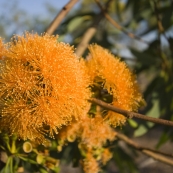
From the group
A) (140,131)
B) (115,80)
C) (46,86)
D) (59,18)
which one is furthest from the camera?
(140,131)

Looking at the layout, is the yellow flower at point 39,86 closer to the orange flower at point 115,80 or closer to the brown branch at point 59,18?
the orange flower at point 115,80

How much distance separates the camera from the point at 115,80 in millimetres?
919

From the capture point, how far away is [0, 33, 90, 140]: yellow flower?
0.79m

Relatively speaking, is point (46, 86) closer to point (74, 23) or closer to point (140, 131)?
point (140, 131)

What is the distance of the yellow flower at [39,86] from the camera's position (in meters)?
0.79

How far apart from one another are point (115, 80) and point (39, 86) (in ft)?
0.72

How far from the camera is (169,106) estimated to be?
1.61 m

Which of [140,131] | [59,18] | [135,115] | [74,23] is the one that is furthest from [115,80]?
[74,23]

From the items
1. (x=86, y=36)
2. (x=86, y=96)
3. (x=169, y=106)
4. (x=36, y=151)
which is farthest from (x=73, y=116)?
(x=169, y=106)

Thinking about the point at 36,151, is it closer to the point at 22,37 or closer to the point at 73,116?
the point at 73,116

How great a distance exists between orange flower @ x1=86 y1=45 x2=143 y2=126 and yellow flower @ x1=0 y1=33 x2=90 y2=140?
0.09 metres

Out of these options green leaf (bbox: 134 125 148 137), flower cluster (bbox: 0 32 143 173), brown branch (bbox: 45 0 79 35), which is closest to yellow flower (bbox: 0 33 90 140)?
flower cluster (bbox: 0 32 143 173)

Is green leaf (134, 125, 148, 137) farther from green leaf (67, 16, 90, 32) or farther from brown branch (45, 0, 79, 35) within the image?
green leaf (67, 16, 90, 32)

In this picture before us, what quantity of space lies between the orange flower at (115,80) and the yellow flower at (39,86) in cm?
9
